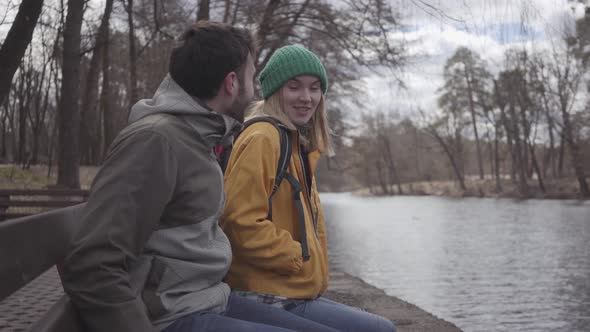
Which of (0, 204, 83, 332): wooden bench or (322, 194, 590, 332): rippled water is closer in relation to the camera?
(0, 204, 83, 332): wooden bench

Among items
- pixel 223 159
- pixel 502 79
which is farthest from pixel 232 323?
pixel 502 79

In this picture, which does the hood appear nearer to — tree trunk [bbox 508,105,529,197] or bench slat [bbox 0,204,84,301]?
bench slat [bbox 0,204,84,301]

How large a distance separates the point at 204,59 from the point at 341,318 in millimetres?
1195

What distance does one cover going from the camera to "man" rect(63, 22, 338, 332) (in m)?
1.81

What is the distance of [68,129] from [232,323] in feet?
40.0

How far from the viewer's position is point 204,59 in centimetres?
226

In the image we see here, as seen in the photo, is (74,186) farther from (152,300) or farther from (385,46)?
(152,300)

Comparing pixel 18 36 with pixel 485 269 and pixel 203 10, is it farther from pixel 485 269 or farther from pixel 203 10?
pixel 485 269

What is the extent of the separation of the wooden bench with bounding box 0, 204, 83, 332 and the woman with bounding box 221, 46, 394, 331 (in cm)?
64

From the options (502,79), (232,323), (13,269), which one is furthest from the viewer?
(502,79)

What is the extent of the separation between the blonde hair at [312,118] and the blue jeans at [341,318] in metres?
0.78

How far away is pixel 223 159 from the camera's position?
9.87 ft

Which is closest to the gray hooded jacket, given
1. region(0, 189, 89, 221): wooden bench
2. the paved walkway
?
the paved walkway

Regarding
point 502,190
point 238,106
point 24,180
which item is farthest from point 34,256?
point 502,190
